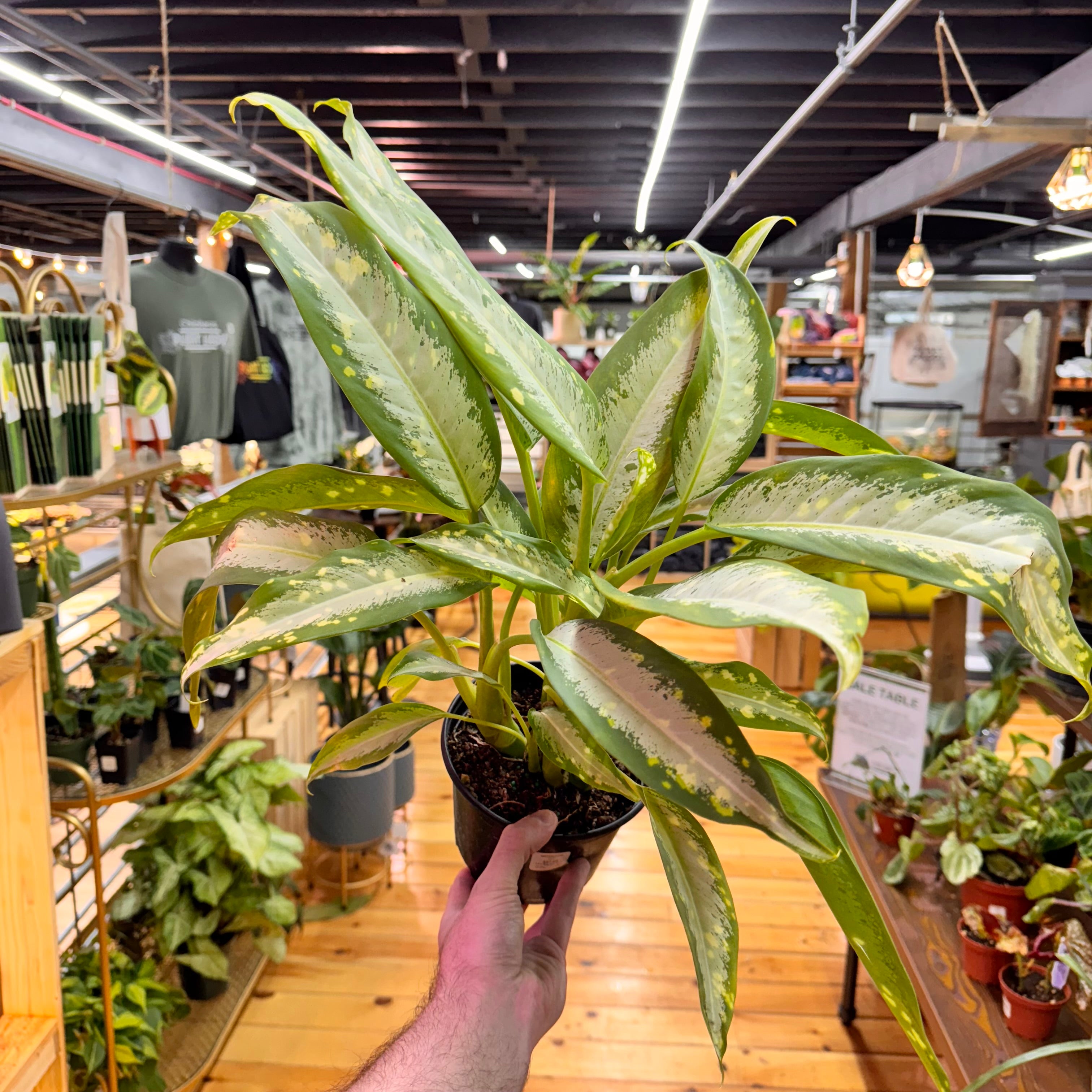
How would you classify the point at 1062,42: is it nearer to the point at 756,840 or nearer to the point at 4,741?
the point at 756,840

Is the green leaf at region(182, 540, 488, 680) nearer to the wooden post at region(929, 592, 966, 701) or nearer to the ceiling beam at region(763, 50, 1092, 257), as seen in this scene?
the wooden post at region(929, 592, 966, 701)

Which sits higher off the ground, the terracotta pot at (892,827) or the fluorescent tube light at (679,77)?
the fluorescent tube light at (679,77)

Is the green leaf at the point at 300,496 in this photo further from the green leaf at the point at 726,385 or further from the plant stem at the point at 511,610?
the green leaf at the point at 726,385

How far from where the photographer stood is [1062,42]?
12.4 feet

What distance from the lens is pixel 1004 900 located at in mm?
1956

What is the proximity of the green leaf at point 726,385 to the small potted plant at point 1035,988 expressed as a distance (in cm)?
162

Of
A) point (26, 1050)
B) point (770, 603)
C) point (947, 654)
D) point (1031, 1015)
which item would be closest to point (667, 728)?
point (770, 603)

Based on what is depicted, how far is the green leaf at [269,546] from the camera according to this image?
25.5 inches

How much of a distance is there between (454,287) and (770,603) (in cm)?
31

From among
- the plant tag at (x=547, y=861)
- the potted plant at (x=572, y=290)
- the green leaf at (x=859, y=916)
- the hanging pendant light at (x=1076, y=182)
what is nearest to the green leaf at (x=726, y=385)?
the green leaf at (x=859, y=916)

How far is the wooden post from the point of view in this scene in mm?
2717

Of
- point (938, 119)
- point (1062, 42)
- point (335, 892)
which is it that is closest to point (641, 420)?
point (938, 119)

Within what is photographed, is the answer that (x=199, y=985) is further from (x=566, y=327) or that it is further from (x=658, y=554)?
(x=566, y=327)

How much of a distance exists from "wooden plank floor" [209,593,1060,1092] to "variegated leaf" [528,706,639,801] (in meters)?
1.72
